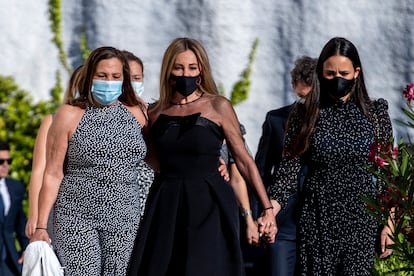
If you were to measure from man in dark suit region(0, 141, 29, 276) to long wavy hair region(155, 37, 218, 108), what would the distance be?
9.28 feet

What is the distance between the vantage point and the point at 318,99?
6.86 meters

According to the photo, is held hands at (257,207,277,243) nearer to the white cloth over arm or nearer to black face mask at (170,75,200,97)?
black face mask at (170,75,200,97)

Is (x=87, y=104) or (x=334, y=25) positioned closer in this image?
(x=87, y=104)

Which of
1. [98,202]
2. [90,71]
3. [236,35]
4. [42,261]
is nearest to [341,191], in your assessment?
[98,202]

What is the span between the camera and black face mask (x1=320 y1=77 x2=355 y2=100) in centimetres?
677

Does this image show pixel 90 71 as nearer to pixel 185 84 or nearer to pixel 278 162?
pixel 185 84

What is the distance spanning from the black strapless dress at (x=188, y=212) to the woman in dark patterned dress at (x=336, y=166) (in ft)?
1.18

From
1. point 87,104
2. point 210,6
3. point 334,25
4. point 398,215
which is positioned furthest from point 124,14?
point 398,215

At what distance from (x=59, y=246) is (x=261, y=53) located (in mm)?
3899

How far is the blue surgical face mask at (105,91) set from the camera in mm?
6770

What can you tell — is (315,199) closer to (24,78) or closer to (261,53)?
(261,53)

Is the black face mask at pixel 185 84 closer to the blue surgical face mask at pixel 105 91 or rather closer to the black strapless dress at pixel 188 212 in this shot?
the black strapless dress at pixel 188 212

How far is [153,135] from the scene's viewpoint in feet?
22.0

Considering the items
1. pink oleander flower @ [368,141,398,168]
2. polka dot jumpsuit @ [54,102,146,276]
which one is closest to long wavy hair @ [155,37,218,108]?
polka dot jumpsuit @ [54,102,146,276]
